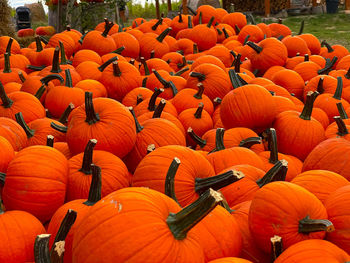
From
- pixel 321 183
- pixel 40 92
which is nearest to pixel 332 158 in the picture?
pixel 321 183

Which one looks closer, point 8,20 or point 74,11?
point 74,11

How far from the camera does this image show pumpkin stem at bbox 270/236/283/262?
4.01 ft

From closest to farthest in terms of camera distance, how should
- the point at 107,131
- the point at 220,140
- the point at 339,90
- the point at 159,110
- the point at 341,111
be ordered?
1. the point at 107,131
2. the point at 220,140
3. the point at 159,110
4. the point at 341,111
5. the point at 339,90

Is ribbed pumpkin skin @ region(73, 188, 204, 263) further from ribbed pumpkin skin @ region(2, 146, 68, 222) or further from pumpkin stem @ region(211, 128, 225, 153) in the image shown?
pumpkin stem @ region(211, 128, 225, 153)

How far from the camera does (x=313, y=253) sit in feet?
3.74

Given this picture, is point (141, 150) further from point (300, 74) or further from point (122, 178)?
point (300, 74)

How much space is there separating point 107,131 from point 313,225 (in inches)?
49.4

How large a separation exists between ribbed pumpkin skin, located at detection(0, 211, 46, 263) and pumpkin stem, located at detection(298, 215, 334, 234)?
1.00 metres

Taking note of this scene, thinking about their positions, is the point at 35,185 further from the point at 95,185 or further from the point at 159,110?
the point at 159,110

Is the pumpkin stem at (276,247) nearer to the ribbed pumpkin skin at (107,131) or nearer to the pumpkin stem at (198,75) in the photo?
the ribbed pumpkin skin at (107,131)

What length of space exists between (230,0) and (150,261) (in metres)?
19.8

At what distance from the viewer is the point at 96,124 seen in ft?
7.11

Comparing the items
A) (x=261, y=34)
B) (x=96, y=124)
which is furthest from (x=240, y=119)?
(x=261, y=34)

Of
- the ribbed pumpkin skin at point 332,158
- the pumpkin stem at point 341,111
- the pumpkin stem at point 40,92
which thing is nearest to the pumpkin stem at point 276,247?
the ribbed pumpkin skin at point 332,158
